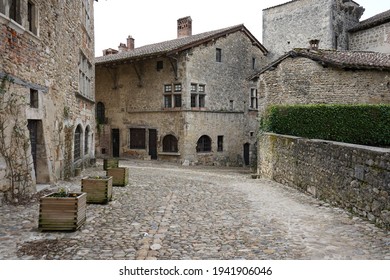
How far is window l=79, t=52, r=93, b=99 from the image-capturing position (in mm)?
13172

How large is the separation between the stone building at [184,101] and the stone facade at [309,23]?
2345mm

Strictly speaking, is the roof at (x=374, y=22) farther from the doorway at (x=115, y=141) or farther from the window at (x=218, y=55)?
the doorway at (x=115, y=141)

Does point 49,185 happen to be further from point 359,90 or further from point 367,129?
point 359,90

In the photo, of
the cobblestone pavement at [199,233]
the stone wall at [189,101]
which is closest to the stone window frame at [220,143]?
the stone wall at [189,101]

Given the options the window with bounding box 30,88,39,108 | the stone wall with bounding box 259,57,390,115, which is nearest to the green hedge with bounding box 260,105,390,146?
the stone wall with bounding box 259,57,390,115

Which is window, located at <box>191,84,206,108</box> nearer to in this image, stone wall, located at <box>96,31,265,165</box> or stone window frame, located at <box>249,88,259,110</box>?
stone wall, located at <box>96,31,265,165</box>

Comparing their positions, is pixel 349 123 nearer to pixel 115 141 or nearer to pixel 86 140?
pixel 86 140

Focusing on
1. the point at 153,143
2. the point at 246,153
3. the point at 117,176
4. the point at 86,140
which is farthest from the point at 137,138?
the point at 117,176

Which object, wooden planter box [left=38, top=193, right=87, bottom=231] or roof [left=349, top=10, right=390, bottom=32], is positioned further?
roof [left=349, top=10, right=390, bottom=32]

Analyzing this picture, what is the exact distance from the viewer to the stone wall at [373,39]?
62.5 ft

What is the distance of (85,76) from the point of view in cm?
1422

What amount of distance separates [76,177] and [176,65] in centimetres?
1015

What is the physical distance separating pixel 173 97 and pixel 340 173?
13795 mm

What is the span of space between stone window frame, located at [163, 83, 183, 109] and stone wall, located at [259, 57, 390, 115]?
6162mm
